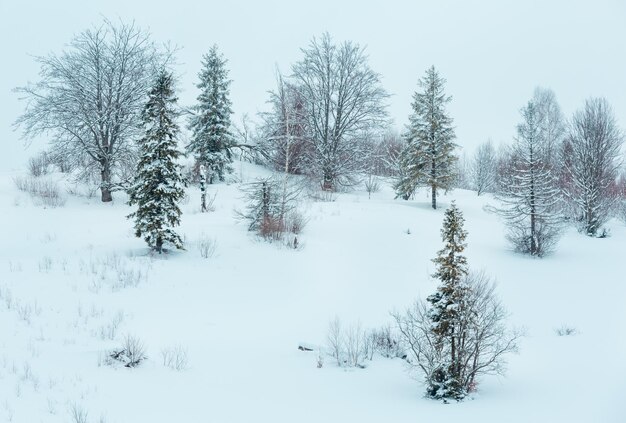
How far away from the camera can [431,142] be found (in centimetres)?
2850

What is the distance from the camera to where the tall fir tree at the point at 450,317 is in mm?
7711

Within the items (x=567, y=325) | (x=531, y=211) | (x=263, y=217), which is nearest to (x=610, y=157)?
(x=531, y=211)

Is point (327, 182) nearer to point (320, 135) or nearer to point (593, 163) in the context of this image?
point (320, 135)

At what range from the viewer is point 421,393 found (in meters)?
7.90

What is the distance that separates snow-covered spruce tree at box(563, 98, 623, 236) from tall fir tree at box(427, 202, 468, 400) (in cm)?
2441

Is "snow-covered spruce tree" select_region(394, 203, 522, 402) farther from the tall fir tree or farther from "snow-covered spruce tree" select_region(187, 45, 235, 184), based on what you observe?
"snow-covered spruce tree" select_region(187, 45, 235, 184)

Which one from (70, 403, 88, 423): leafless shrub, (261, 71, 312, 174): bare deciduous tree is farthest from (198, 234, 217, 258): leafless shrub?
(261, 71, 312, 174): bare deciduous tree

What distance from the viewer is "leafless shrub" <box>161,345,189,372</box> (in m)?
7.89

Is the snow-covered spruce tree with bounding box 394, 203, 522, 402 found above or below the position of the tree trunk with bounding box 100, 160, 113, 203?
below

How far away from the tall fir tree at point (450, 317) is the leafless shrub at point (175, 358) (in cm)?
452

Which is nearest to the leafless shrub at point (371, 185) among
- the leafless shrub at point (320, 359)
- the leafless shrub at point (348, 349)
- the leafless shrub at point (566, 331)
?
the leafless shrub at point (566, 331)

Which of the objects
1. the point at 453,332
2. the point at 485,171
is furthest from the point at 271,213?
the point at 485,171

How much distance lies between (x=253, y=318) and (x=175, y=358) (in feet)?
10.8

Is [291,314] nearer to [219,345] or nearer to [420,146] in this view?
[219,345]
